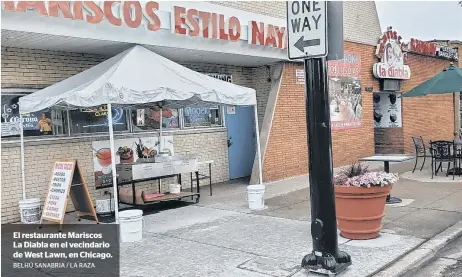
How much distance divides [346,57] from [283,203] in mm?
6673

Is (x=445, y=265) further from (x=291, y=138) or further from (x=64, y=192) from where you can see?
(x=291, y=138)

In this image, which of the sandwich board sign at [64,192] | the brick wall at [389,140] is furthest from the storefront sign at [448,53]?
the sandwich board sign at [64,192]

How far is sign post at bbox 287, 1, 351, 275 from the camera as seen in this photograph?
5.11 m

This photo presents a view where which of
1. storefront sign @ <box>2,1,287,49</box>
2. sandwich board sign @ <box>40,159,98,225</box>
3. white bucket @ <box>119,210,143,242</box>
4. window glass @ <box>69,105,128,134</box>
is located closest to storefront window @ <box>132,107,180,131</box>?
window glass @ <box>69,105,128,134</box>

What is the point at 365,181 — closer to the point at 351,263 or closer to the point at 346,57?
the point at 351,263

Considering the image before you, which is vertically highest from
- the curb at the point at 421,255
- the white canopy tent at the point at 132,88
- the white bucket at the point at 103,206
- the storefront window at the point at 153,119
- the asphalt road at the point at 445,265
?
the white canopy tent at the point at 132,88

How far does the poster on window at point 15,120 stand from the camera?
8.23 m

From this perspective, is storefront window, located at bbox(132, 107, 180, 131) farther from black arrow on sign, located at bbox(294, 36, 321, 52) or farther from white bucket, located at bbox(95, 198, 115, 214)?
black arrow on sign, located at bbox(294, 36, 321, 52)

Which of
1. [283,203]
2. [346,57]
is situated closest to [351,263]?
[283,203]

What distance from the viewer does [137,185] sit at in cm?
1011

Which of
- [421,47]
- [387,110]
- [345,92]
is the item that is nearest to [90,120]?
[345,92]

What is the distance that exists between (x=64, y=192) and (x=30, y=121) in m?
2.08

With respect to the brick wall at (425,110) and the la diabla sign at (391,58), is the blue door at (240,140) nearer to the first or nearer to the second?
the la diabla sign at (391,58)

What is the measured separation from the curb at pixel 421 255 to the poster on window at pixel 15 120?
20.8 feet
